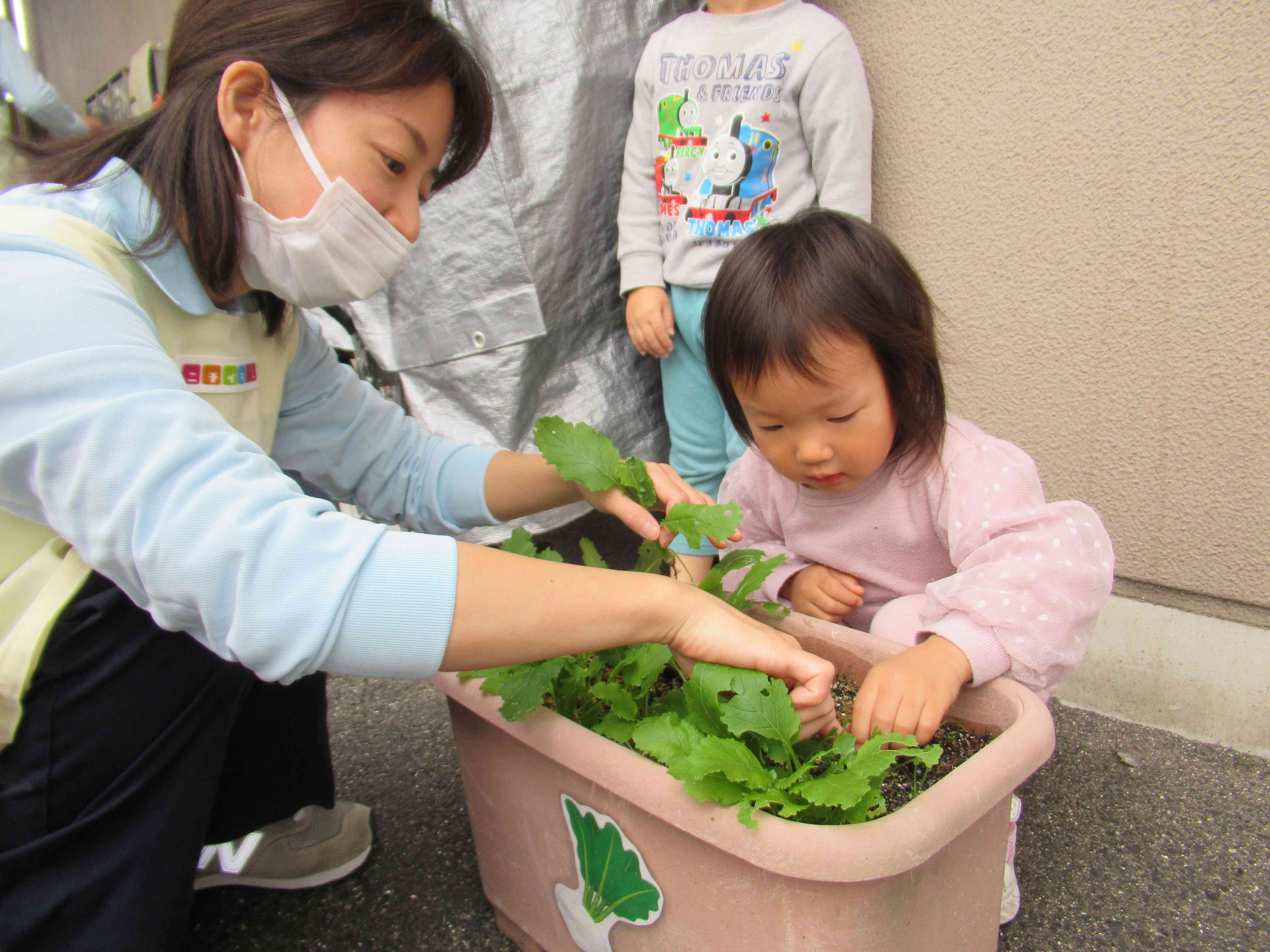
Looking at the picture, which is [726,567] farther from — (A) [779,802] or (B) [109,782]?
(B) [109,782]

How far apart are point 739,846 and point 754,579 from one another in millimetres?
342

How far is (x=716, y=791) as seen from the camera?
2.12 feet

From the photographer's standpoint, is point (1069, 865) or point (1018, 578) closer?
point (1018, 578)

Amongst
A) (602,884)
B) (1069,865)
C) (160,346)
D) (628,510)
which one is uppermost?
(160,346)

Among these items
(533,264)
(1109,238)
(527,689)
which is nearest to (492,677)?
(527,689)

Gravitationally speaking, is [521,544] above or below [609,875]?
above

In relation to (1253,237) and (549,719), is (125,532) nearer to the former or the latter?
(549,719)

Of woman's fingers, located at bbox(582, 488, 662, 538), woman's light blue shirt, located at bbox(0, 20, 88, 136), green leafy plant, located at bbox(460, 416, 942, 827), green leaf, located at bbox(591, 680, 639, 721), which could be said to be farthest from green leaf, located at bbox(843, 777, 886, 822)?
woman's light blue shirt, located at bbox(0, 20, 88, 136)

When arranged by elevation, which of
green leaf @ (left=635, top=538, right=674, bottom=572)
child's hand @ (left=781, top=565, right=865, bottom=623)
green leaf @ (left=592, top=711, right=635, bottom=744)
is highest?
green leaf @ (left=635, top=538, right=674, bottom=572)

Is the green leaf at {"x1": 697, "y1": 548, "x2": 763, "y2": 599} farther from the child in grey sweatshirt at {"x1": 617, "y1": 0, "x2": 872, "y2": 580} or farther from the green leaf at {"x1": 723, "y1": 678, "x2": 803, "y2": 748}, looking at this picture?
the child in grey sweatshirt at {"x1": 617, "y1": 0, "x2": 872, "y2": 580}

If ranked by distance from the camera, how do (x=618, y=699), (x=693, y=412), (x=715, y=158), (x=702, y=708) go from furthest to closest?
(x=693, y=412) → (x=715, y=158) → (x=618, y=699) → (x=702, y=708)

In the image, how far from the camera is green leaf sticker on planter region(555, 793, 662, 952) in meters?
0.75

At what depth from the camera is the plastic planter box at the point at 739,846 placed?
613 millimetres

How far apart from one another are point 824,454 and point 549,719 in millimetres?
423
